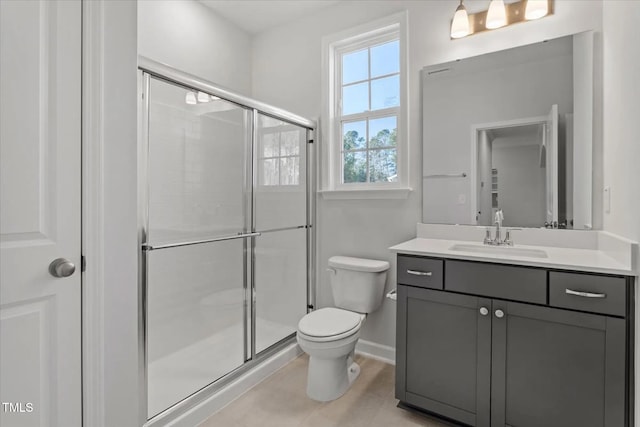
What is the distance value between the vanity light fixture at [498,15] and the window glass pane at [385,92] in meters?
0.47

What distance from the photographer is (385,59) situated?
2.45 metres

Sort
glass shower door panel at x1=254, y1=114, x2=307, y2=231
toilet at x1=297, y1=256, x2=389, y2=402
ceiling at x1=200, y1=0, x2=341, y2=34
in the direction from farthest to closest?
ceiling at x1=200, y1=0, x2=341, y2=34
glass shower door panel at x1=254, y1=114, x2=307, y2=231
toilet at x1=297, y1=256, x2=389, y2=402

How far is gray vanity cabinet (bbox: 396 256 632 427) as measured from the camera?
50.8 inches

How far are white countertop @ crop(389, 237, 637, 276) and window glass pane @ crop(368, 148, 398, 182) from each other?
63cm

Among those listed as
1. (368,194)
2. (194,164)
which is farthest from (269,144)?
(368,194)

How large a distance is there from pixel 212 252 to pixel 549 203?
2076mm

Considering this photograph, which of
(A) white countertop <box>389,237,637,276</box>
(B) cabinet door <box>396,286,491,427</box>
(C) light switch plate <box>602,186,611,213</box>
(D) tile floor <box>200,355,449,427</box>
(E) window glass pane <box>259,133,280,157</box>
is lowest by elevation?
(D) tile floor <box>200,355,449,427</box>

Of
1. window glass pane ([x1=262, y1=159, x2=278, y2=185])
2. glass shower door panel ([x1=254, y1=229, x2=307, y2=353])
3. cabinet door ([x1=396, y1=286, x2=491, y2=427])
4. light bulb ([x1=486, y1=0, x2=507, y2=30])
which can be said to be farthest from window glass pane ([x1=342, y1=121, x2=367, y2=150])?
cabinet door ([x1=396, y1=286, x2=491, y2=427])

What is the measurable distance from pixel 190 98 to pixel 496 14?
186 centimetres

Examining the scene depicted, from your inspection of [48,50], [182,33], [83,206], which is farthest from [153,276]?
[182,33]

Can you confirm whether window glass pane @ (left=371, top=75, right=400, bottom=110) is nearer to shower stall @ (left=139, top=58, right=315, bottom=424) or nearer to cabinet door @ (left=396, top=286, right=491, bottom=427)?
shower stall @ (left=139, top=58, right=315, bottom=424)

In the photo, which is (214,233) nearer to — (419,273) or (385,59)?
(419,273)

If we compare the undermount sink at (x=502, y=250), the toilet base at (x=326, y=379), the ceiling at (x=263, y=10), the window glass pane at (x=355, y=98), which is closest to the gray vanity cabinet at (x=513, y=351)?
the undermount sink at (x=502, y=250)

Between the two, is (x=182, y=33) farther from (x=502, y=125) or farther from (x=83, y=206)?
(x=502, y=125)
